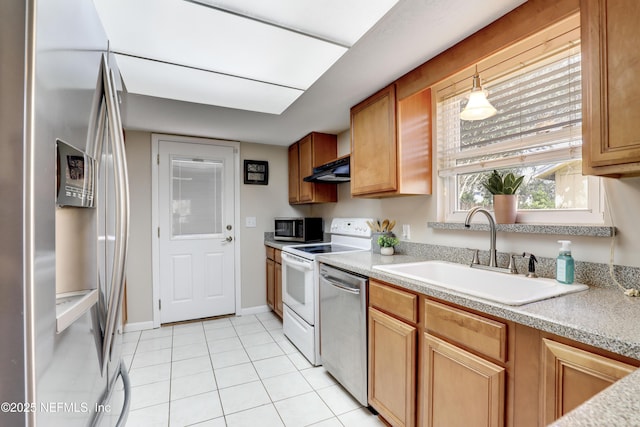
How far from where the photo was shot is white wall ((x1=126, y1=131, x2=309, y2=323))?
10.2 ft

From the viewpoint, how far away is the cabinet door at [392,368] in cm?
141

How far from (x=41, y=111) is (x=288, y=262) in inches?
93.3

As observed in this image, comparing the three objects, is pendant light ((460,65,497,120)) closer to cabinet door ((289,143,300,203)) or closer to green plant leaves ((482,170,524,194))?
green plant leaves ((482,170,524,194))

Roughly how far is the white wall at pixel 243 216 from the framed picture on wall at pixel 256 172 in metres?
0.06

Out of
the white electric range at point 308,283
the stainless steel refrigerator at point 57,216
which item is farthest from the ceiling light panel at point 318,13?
the white electric range at point 308,283

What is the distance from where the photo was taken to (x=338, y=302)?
199 centimetres

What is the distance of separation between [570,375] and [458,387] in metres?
0.44

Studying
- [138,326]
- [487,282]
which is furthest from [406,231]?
[138,326]

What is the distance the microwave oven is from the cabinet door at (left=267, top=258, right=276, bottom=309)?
335 millimetres

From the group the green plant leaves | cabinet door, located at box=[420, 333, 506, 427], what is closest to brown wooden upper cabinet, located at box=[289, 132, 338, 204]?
the green plant leaves

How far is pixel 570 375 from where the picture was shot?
846 mm

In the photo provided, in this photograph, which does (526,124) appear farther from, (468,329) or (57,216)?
(57,216)

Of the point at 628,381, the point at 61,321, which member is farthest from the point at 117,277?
the point at 628,381

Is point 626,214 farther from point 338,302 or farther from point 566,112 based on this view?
point 338,302
